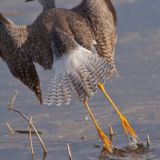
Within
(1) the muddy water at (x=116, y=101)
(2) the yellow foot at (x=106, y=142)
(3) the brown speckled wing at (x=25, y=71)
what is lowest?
(1) the muddy water at (x=116, y=101)

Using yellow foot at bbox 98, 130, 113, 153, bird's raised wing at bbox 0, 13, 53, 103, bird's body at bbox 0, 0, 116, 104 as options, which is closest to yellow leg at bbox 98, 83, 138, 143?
yellow foot at bbox 98, 130, 113, 153

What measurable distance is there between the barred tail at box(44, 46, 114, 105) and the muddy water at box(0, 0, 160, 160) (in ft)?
2.38

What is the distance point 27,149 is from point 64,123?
2.74 feet

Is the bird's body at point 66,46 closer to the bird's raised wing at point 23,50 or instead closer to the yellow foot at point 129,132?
the bird's raised wing at point 23,50

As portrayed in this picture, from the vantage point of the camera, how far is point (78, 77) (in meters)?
9.45

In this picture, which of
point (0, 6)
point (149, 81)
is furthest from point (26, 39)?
point (0, 6)

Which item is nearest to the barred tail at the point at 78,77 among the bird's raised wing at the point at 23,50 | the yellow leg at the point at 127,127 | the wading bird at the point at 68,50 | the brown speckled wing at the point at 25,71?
the wading bird at the point at 68,50

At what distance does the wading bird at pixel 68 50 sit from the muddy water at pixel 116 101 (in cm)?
28

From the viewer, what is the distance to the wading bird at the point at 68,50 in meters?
9.44

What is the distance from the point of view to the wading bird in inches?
372

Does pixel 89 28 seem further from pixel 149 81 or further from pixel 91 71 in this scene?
pixel 149 81

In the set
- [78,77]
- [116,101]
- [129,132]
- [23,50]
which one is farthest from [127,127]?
[23,50]

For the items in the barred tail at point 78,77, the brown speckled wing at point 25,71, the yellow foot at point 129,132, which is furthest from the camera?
the brown speckled wing at point 25,71

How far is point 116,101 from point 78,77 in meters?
1.77
